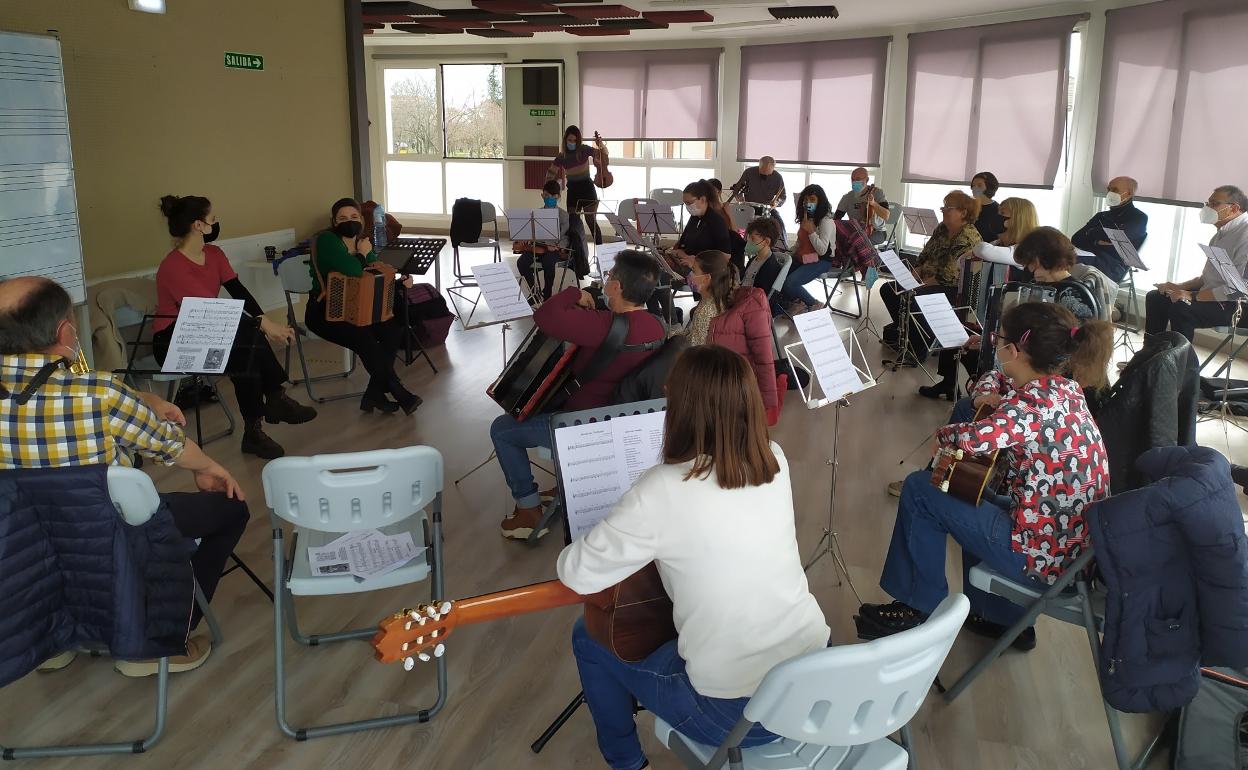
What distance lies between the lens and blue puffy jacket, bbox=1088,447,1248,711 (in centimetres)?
205

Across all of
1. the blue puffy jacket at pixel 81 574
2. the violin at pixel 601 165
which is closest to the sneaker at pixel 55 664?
the blue puffy jacket at pixel 81 574

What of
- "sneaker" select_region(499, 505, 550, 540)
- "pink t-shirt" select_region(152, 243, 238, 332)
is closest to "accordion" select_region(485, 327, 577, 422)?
"sneaker" select_region(499, 505, 550, 540)

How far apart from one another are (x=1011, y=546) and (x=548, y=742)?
1.41m

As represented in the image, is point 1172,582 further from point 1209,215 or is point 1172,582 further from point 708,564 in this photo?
point 1209,215

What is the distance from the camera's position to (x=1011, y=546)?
260cm

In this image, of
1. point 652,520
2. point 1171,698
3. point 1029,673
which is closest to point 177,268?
point 652,520

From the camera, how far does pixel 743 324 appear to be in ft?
13.6

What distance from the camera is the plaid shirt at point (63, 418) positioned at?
2.29 metres

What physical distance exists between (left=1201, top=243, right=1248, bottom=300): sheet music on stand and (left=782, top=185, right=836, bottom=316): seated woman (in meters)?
2.75

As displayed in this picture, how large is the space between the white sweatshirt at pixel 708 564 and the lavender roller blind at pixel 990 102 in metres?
→ 8.42

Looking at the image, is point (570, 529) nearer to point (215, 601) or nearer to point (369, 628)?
point (369, 628)

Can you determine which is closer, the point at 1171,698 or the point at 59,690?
the point at 1171,698

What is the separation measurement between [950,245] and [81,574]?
18.7 feet

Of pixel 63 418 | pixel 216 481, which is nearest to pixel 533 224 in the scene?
pixel 216 481
